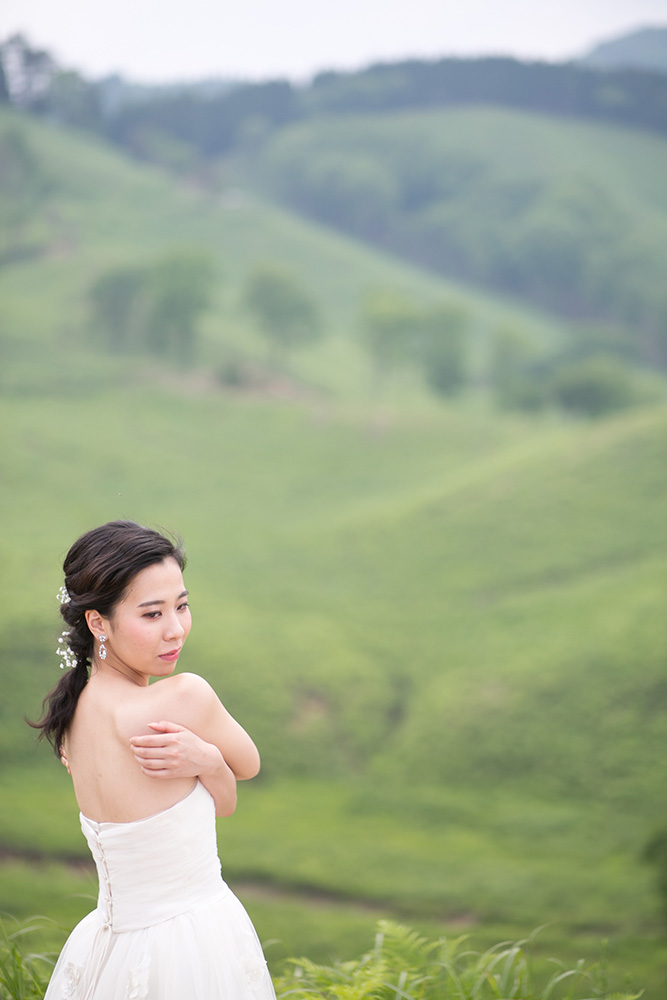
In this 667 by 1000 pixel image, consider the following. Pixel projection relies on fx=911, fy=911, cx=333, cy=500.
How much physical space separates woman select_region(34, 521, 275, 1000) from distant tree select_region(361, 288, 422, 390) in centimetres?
2369

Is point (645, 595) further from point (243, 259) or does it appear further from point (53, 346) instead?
point (243, 259)

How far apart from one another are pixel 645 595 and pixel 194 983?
15.4 metres

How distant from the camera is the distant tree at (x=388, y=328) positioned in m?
25.2

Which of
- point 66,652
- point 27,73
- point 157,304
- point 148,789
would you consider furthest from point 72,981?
point 27,73

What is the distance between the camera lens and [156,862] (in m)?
2.09

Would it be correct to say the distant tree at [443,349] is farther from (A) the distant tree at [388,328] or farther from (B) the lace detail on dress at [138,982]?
(B) the lace detail on dress at [138,982]

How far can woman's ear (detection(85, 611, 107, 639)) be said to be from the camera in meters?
2.15

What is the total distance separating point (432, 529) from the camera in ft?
63.3

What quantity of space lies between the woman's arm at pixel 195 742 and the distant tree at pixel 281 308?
25.2m

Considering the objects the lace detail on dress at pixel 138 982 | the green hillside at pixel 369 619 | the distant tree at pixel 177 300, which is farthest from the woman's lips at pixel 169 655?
the distant tree at pixel 177 300

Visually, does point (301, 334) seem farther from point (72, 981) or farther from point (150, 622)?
point (72, 981)

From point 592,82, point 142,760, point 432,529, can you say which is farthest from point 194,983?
point 592,82

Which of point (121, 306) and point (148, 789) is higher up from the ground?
point (121, 306)

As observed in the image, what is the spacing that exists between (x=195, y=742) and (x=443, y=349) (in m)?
25.2
